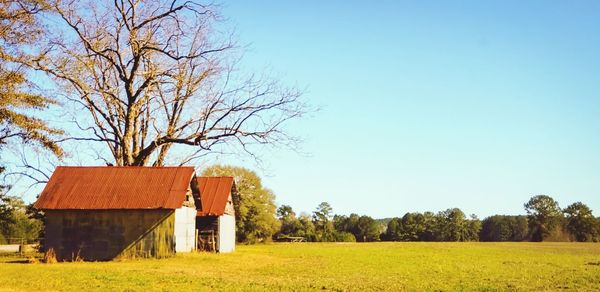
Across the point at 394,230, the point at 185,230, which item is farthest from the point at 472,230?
the point at 185,230

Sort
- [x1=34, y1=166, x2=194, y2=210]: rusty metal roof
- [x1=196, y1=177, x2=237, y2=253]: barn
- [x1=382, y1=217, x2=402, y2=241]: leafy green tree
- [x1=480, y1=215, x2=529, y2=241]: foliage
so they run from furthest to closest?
[x1=480, y1=215, x2=529, y2=241]: foliage
[x1=382, y1=217, x2=402, y2=241]: leafy green tree
[x1=196, y1=177, x2=237, y2=253]: barn
[x1=34, y1=166, x2=194, y2=210]: rusty metal roof

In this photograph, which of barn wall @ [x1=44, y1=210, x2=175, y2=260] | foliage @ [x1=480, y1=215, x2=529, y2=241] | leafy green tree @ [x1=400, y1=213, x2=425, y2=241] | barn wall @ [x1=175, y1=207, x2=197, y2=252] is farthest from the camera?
foliage @ [x1=480, y1=215, x2=529, y2=241]

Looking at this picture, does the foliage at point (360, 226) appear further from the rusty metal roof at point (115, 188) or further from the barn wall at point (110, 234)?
the barn wall at point (110, 234)

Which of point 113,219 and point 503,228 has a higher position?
point 113,219

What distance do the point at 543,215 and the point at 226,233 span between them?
274ft

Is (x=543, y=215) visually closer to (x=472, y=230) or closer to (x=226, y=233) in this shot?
(x=472, y=230)

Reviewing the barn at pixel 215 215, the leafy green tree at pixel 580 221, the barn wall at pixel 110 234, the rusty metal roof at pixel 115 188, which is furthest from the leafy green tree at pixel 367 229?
the barn wall at pixel 110 234

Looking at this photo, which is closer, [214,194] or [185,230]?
[185,230]

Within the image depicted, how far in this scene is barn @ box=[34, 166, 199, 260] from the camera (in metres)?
30.9

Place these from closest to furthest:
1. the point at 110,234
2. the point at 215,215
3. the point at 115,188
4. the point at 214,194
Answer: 1. the point at 110,234
2. the point at 115,188
3. the point at 215,215
4. the point at 214,194

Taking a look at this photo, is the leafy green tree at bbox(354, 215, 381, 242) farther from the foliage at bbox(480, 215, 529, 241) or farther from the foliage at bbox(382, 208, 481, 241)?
the foliage at bbox(480, 215, 529, 241)

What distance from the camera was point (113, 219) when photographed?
31.3 m

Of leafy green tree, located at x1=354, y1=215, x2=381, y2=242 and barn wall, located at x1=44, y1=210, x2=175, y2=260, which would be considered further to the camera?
leafy green tree, located at x1=354, y1=215, x2=381, y2=242

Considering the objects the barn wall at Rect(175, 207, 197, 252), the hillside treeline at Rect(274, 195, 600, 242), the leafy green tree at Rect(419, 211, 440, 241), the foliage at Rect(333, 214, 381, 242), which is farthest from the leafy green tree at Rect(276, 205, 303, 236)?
the barn wall at Rect(175, 207, 197, 252)
